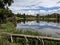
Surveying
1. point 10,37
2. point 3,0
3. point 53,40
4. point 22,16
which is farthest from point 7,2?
point 22,16

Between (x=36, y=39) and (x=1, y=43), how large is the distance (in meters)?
3.96

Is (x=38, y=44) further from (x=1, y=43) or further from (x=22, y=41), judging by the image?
(x=1, y=43)

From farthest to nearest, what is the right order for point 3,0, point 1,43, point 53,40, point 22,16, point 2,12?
point 22,16 → point 3,0 → point 2,12 → point 53,40 → point 1,43

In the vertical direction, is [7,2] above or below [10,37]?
above

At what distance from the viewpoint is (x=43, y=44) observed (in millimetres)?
15734

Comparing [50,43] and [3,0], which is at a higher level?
[3,0]

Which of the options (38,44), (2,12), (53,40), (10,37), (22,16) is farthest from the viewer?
(22,16)

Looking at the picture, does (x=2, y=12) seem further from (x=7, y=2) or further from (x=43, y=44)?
(x=43, y=44)

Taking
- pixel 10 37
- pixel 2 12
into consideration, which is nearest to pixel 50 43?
pixel 10 37

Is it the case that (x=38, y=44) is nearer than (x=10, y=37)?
Yes

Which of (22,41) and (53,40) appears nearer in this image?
(53,40)

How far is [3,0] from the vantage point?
42094 mm

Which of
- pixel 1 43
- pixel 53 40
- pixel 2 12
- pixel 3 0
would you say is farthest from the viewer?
pixel 3 0

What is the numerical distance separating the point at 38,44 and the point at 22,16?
121025mm
